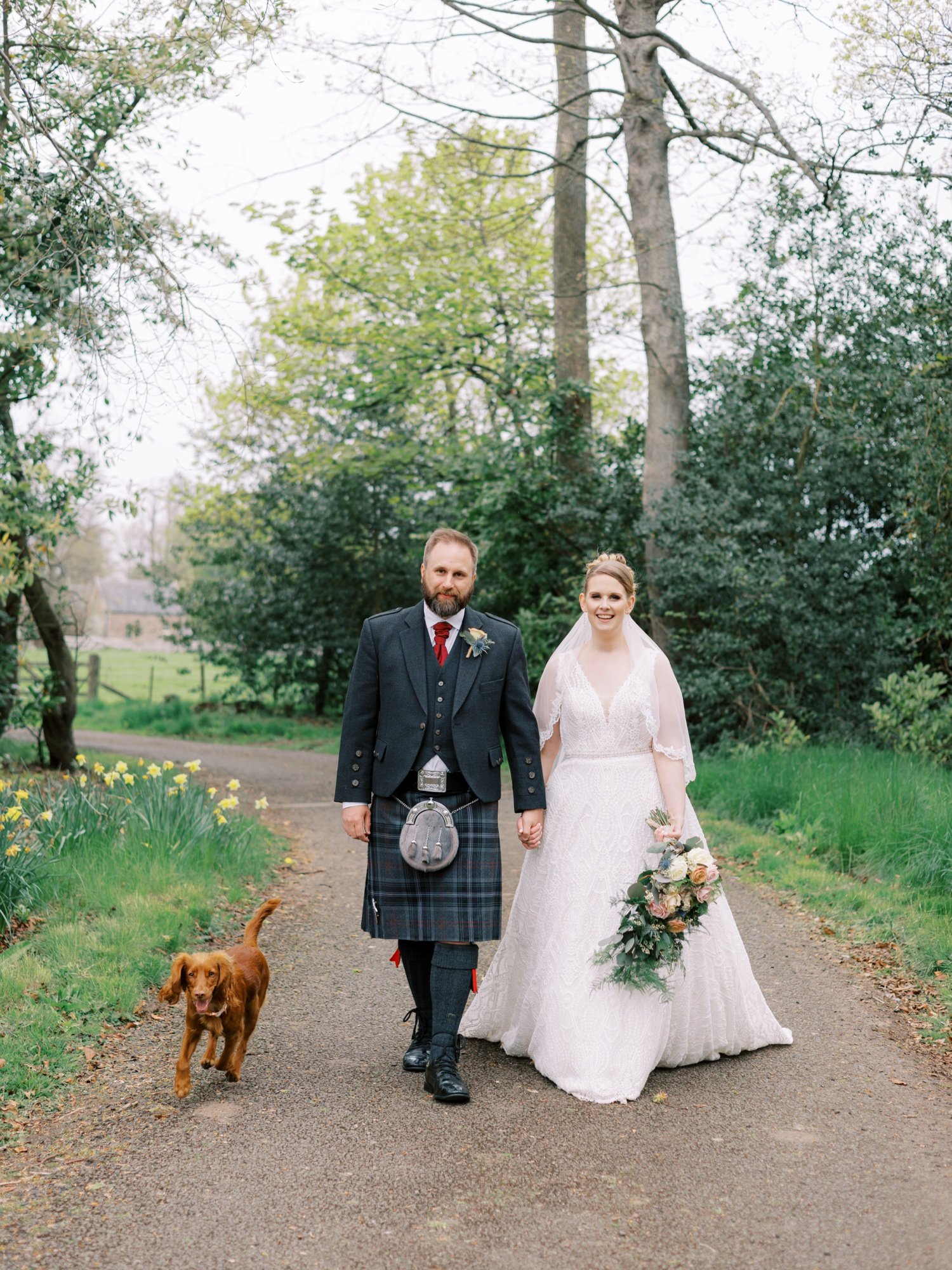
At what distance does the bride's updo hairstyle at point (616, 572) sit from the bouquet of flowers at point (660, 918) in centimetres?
107

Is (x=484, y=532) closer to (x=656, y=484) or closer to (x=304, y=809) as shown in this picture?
(x=656, y=484)

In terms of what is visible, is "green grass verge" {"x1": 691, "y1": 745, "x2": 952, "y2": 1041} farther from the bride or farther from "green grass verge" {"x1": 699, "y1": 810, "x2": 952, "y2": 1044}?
the bride

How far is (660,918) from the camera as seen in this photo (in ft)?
14.1

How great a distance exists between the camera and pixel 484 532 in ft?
45.5

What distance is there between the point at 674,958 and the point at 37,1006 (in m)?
2.62

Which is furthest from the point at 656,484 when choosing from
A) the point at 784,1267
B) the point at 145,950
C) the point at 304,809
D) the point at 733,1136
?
the point at 784,1267

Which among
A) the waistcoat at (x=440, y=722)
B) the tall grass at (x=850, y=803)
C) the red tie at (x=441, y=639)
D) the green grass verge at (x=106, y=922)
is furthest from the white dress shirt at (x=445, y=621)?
the tall grass at (x=850, y=803)

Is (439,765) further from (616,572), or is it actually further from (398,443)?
(398,443)

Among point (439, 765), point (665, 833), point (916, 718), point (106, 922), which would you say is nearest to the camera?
point (439, 765)

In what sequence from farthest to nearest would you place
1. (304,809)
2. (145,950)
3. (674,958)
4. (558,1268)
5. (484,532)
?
(484,532)
(304,809)
(145,950)
(674,958)
(558,1268)

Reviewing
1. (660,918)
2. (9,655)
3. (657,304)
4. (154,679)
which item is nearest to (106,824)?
(660,918)

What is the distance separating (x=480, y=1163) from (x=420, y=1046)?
99cm

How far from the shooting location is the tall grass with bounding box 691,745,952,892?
7.23 meters

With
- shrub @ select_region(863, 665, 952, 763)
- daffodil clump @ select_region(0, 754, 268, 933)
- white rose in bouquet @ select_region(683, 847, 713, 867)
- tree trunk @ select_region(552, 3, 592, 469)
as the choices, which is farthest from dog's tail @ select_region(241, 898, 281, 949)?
tree trunk @ select_region(552, 3, 592, 469)
